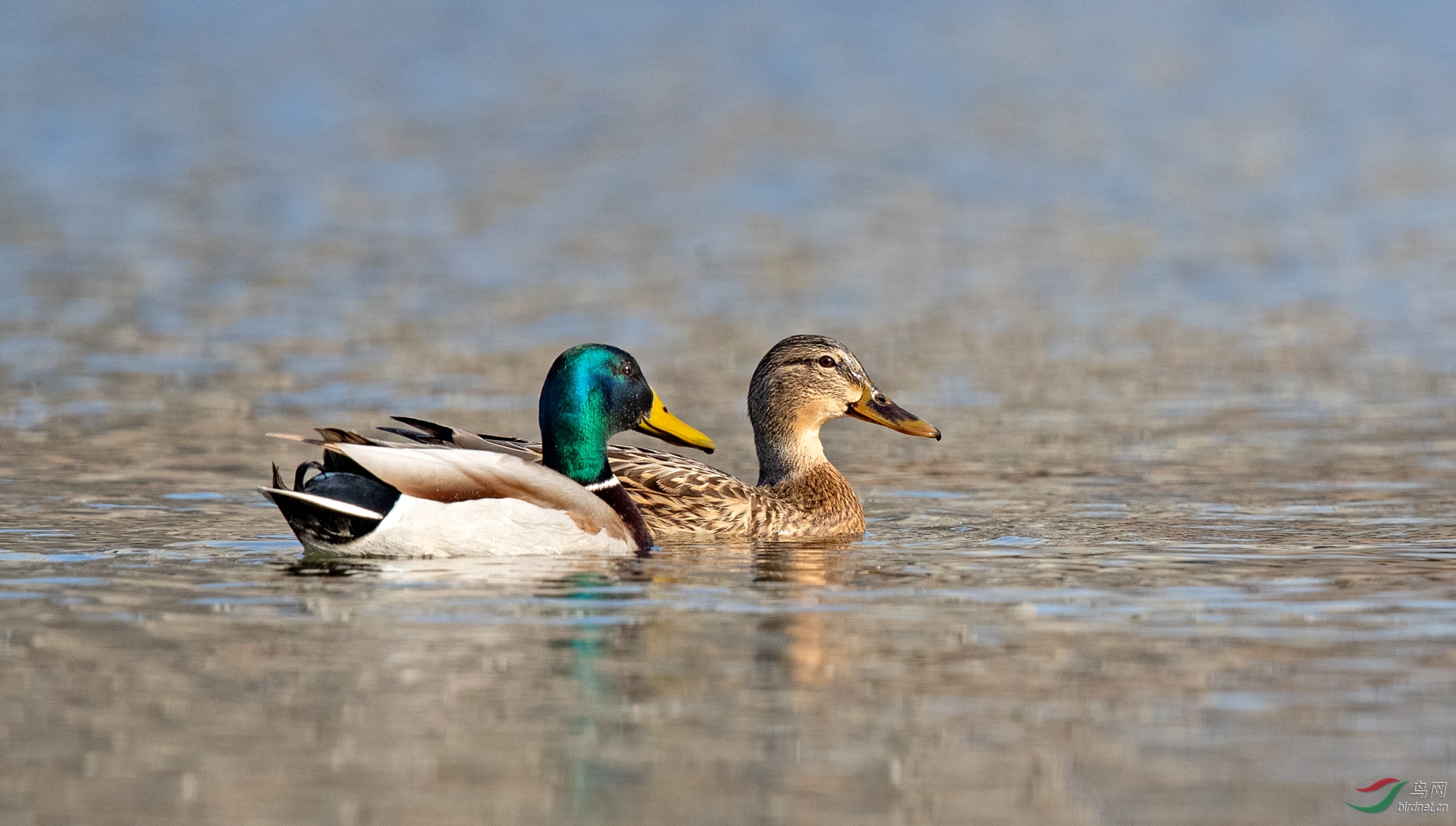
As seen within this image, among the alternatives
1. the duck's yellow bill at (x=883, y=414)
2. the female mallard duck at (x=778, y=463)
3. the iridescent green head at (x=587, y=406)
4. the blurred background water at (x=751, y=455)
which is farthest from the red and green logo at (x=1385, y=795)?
the duck's yellow bill at (x=883, y=414)

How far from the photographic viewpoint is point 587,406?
38.4ft

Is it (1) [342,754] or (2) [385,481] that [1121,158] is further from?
(1) [342,754]

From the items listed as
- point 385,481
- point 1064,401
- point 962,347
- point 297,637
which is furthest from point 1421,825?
point 962,347

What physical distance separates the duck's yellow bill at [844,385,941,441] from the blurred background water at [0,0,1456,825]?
414 millimetres

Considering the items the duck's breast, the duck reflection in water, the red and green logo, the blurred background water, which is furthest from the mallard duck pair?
the red and green logo

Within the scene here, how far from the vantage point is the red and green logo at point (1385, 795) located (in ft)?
22.2

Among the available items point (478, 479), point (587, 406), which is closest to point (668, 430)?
point (587, 406)

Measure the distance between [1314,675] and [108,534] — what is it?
583cm

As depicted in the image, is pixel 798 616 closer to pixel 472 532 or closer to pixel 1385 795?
pixel 472 532

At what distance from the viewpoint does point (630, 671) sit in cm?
838

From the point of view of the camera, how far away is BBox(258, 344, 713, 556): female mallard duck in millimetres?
10648

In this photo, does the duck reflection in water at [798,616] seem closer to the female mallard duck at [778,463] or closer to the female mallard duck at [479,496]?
the female mallard duck at [778,463]

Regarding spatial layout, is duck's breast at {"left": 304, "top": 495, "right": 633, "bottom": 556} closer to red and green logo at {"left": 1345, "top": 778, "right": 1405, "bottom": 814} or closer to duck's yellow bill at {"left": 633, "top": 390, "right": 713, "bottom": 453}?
duck's yellow bill at {"left": 633, "top": 390, "right": 713, "bottom": 453}

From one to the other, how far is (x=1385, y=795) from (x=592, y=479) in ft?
18.0
